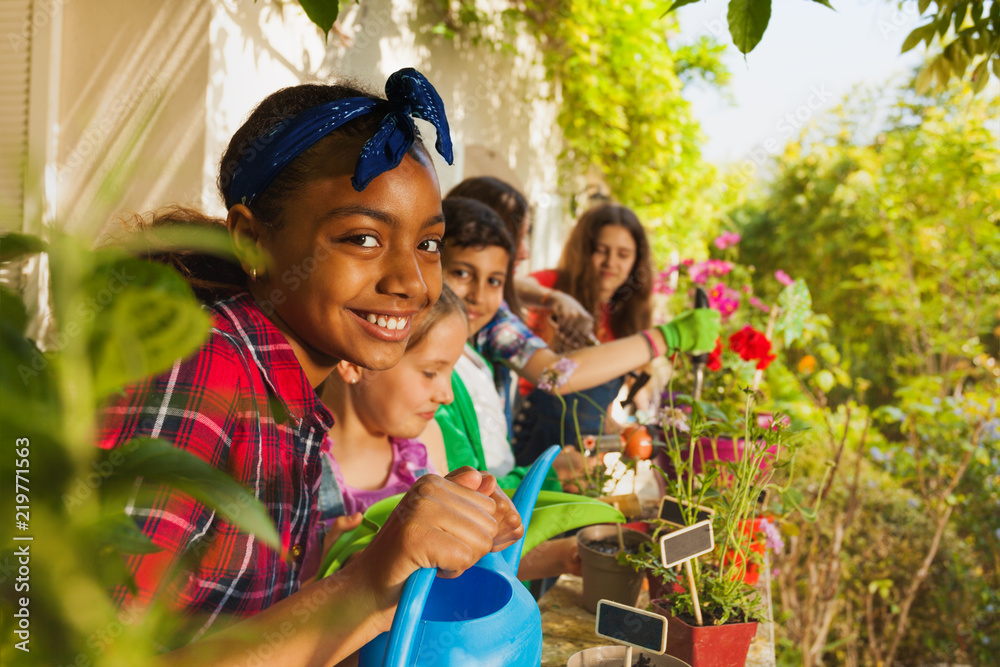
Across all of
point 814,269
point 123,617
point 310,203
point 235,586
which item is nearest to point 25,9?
point 310,203

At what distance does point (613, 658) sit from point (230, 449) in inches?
22.6

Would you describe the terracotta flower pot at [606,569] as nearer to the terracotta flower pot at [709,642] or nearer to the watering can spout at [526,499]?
the terracotta flower pot at [709,642]

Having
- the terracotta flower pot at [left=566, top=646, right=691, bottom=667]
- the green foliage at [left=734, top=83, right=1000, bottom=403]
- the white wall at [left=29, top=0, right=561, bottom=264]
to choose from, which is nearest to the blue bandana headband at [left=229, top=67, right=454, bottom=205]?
the terracotta flower pot at [left=566, top=646, right=691, bottom=667]

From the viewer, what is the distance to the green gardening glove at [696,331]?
2012 millimetres

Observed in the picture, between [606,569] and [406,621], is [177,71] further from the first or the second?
[406,621]

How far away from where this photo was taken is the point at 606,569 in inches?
47.9

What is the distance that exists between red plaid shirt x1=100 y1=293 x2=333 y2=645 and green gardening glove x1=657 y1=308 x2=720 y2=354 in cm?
133

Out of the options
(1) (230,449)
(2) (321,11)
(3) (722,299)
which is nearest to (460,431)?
(1) (230,449)

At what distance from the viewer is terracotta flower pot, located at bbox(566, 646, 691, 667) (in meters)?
0.92

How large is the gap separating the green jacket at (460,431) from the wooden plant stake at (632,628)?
859 millimetres

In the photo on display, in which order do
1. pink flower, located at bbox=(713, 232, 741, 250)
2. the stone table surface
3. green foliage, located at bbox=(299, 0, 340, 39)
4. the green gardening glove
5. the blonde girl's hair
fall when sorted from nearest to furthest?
green foliage, located at bbox=(299, 0, 340, 39) < the stone table surface < the blonde girl's hair < the green gardening glove < pink flower, located at bbox=(713, 232, 741, 250)

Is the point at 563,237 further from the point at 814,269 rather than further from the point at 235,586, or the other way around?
the point at 235,586

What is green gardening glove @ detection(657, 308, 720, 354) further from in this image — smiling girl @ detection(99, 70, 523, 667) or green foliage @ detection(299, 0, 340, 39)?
green foliage @ detection(299, 0, 340, 39)

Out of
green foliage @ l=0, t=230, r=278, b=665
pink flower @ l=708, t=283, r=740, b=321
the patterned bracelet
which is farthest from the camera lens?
pink flower @ l=708, t=283, r=740, b=321
